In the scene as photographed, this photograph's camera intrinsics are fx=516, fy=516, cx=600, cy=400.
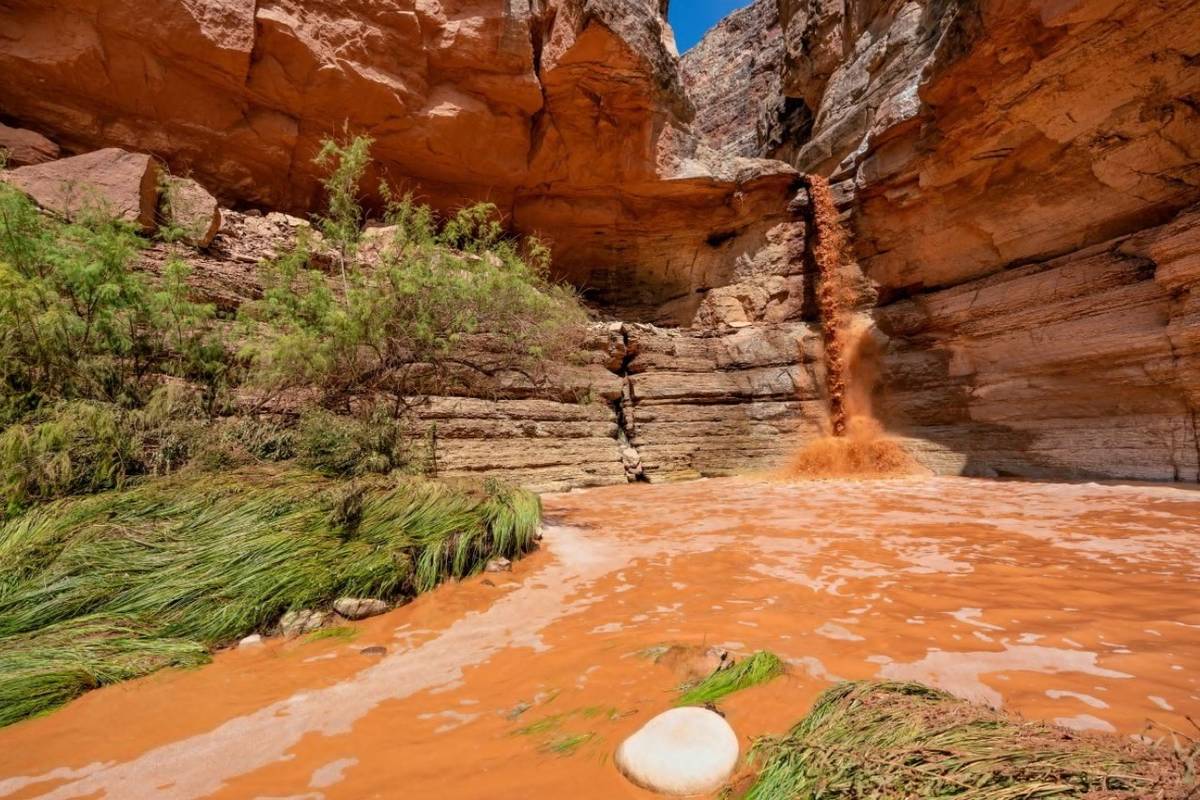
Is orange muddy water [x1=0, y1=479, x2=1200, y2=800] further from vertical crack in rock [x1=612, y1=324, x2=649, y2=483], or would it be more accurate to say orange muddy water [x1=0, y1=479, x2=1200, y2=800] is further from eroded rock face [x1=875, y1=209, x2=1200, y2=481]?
vertical crack in rock [x1=612, y1=324, x2=649, y2=483]

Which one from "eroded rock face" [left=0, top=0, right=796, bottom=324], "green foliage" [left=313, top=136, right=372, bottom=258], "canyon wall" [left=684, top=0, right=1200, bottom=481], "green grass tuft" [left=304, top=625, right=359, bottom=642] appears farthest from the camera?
"eroded rock face" [left=0, top=0, right=796, bottom=324]

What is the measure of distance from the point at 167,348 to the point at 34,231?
1475 millimetres

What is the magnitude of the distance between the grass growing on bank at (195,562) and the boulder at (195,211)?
20.9 ft

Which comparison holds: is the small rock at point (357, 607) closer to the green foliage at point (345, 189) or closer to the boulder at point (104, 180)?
the green foliage at point (345, 189)

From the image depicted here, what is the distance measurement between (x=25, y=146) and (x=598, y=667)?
47.2 ft

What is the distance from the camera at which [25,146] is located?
32.0ft

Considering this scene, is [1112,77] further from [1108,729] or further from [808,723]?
[808,723]

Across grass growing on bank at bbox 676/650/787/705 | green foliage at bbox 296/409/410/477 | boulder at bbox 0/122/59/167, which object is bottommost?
grass growing on bank at bbox 676/650/787/705

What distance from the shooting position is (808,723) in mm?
1740

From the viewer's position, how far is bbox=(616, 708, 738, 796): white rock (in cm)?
163

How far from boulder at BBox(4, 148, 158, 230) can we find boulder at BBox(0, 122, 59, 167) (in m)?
2.27

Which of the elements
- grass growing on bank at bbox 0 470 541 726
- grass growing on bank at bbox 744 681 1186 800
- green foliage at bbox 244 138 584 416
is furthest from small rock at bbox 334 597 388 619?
green foliage at bbox 244 138 584 416

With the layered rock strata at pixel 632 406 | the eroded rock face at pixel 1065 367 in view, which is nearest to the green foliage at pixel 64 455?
the layered rock strata at pixel 632 406

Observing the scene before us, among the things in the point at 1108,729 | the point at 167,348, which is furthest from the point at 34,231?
the point at 1108,729
